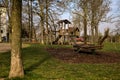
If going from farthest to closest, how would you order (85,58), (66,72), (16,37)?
1. (85,58)
2. (66,72)
3. (16,37)

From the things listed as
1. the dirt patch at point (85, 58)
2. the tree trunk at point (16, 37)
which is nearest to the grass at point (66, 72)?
the tree trunk at point (16, 37)

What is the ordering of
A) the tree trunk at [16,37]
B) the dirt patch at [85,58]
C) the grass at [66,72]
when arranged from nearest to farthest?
1. the tree trunk at [16,37]
2. the grass at [66,72]
3. the dirt patch at [85,58]

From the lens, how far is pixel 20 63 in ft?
38.7

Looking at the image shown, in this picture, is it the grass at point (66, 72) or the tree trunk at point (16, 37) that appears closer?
the tree trunk at point (16, 37)

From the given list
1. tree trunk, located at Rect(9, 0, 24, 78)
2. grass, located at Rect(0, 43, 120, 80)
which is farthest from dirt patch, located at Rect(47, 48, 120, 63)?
tree trunk, located at Rect(9, 0, 24, 78)

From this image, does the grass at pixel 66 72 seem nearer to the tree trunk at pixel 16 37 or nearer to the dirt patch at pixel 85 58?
the tree trunk at pixel 16 37

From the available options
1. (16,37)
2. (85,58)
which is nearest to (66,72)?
(16,37)

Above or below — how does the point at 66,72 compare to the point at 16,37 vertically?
below

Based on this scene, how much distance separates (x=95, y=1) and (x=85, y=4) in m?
5.17

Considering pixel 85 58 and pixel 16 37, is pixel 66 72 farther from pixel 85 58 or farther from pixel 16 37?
pixel 85 58

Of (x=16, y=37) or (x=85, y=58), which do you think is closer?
(x=16, y=37)

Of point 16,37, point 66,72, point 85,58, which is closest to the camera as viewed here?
point 16,37

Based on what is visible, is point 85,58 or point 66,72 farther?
point 85,58

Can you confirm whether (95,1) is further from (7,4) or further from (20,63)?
(20,63)
